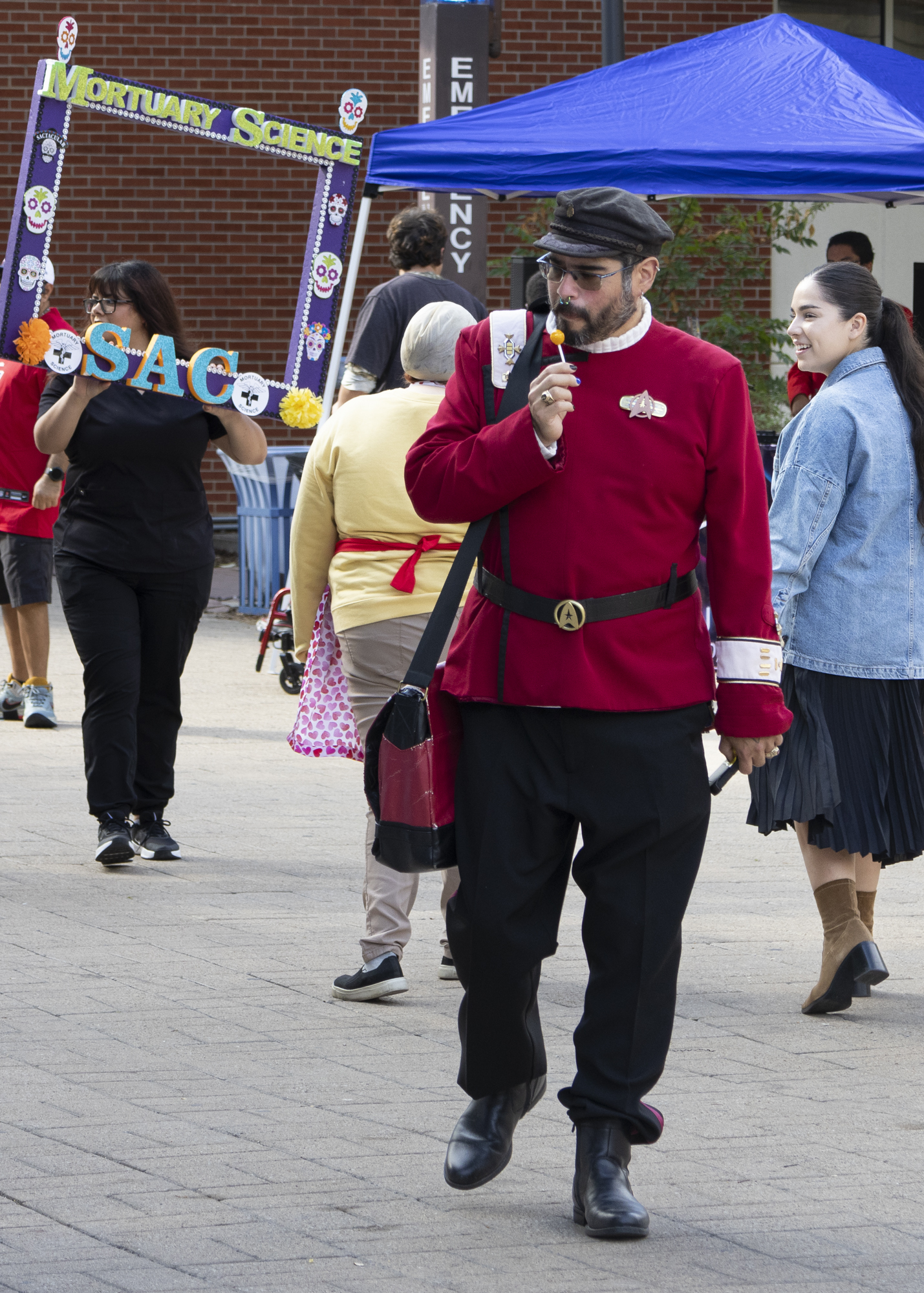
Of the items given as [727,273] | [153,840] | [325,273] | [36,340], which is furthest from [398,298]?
[727,273]

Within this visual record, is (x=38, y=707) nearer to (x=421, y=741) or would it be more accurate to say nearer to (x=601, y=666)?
(x=421, y=741)

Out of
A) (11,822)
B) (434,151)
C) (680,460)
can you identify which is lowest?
(11,822)

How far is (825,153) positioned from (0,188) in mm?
9428

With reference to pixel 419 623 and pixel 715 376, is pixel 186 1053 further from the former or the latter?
pixel 715 376

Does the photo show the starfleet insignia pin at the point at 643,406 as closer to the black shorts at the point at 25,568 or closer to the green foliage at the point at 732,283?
the black shorts at the point at 25,568

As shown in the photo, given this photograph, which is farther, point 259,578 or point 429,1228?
point 259,578

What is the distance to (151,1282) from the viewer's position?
322 centimetres

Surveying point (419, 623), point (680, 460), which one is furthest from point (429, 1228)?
point (419, 623)

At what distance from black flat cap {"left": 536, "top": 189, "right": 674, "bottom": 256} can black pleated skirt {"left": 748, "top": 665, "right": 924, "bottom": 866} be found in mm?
1882

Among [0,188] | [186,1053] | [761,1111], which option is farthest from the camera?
[0,188]

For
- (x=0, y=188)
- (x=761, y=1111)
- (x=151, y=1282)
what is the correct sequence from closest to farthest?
(x=151, y=1282) → (x=761, y=1111) → (x=0, y=188)

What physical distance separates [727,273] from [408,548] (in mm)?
9839

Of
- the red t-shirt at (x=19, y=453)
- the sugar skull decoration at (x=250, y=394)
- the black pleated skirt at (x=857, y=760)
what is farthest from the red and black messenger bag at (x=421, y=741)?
the red t-shirt at (x=19, y=453)

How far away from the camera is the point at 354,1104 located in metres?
4.21
